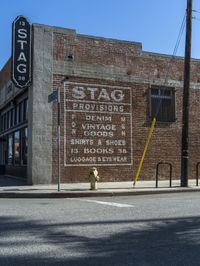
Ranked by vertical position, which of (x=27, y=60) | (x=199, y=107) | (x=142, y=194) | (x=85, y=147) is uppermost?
(x=27, y=60)

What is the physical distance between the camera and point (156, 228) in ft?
25.1

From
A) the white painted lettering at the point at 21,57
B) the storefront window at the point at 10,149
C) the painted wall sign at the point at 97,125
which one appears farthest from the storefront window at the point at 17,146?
the white painted lettering at the point at 21,57

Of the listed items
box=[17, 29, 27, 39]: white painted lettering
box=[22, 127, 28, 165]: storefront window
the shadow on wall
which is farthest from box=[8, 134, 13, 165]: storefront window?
the shadow on wall

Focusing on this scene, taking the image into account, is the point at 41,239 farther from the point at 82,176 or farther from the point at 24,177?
the point at 24,177

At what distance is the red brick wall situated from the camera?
1814cm

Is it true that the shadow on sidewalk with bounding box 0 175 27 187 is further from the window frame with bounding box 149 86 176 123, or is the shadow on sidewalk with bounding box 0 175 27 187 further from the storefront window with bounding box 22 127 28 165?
the window frame with bounding box 149 86 176 123

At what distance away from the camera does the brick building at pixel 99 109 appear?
17.6 m

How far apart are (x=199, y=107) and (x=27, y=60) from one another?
938 centimetres

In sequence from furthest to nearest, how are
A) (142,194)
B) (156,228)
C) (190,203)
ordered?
(142,194), (190,203), (156,228)

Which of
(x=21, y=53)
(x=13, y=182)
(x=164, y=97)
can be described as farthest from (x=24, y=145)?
(x=164, y=97)

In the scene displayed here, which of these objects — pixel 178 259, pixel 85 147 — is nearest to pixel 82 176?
pixel 85 147

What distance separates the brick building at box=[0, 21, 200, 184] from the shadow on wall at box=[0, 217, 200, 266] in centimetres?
941

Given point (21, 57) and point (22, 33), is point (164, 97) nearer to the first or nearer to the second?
point (21, 57)

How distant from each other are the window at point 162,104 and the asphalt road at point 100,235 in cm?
972
